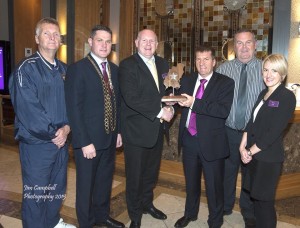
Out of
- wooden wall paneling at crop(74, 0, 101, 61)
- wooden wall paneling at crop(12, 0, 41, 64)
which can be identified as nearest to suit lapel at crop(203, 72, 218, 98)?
wooden wall paneling at crop(74, 0, 101, 61)

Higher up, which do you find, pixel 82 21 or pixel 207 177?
pixel 82 21

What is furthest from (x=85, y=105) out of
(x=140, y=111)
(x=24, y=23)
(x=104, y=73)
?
(x=24, y=23)

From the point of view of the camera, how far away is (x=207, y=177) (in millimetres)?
2518

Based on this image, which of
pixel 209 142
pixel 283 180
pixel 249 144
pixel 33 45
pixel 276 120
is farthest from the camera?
pixel 33 45

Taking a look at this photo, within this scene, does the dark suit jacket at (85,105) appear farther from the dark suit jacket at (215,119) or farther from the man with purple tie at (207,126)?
the dark suit jacket at (215,119)

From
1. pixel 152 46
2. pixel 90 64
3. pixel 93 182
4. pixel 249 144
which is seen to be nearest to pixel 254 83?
pixel 249 144

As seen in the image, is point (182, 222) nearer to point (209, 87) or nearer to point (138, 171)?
point (138, 171)

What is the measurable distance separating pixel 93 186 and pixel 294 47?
10.4 feet

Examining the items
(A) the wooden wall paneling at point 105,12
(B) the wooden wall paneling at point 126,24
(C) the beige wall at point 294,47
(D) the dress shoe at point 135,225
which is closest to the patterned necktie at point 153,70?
(D) the dress shoe at point 135,225

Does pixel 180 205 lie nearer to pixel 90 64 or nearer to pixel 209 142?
pixel 209 142

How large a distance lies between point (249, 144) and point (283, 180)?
5.14 ft

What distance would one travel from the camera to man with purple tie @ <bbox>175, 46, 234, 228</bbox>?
93.8 inches

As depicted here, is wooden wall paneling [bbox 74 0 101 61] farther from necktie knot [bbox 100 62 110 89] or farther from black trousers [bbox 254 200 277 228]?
black trousers [bbox 254 200 277 228]

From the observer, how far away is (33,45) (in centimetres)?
779
